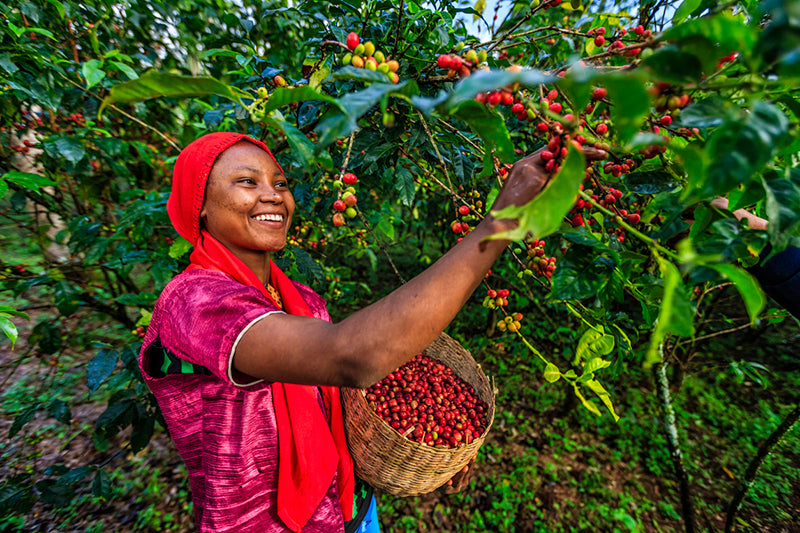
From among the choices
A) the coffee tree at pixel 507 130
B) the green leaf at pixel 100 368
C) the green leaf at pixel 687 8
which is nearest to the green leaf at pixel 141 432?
the coffee tree at pixel 507 130

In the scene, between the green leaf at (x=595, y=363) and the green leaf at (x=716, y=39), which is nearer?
the green leaf at (x=716, y=39)

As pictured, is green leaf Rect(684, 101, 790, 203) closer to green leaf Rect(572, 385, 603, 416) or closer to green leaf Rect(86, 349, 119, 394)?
green leaf Rect(572, 385, 603, 416)

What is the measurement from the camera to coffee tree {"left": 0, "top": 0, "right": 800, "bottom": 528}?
15.3 inches

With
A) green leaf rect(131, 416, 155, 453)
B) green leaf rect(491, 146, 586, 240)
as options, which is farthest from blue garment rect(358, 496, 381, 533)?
green leaf rect(491, 146, 586, 240)

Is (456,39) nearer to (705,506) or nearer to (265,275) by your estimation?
(265,275)

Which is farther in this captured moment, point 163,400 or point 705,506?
point 705,506

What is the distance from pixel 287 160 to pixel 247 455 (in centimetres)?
146

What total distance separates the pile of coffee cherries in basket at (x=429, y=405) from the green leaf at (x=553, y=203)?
1183mm

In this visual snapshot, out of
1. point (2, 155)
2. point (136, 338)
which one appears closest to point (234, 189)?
point (136, 338)

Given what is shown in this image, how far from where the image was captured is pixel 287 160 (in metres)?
1.88

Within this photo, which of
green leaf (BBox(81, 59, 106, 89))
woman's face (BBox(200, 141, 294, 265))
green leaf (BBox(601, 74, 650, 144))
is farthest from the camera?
green leaf (BBox(81, 59, 106, 89))

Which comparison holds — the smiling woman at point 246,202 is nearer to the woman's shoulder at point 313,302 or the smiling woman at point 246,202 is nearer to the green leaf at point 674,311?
the woman's shoulder at point 313,302

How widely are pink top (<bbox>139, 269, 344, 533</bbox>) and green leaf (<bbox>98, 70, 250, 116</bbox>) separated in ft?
1.46

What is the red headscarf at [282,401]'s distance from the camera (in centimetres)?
111
